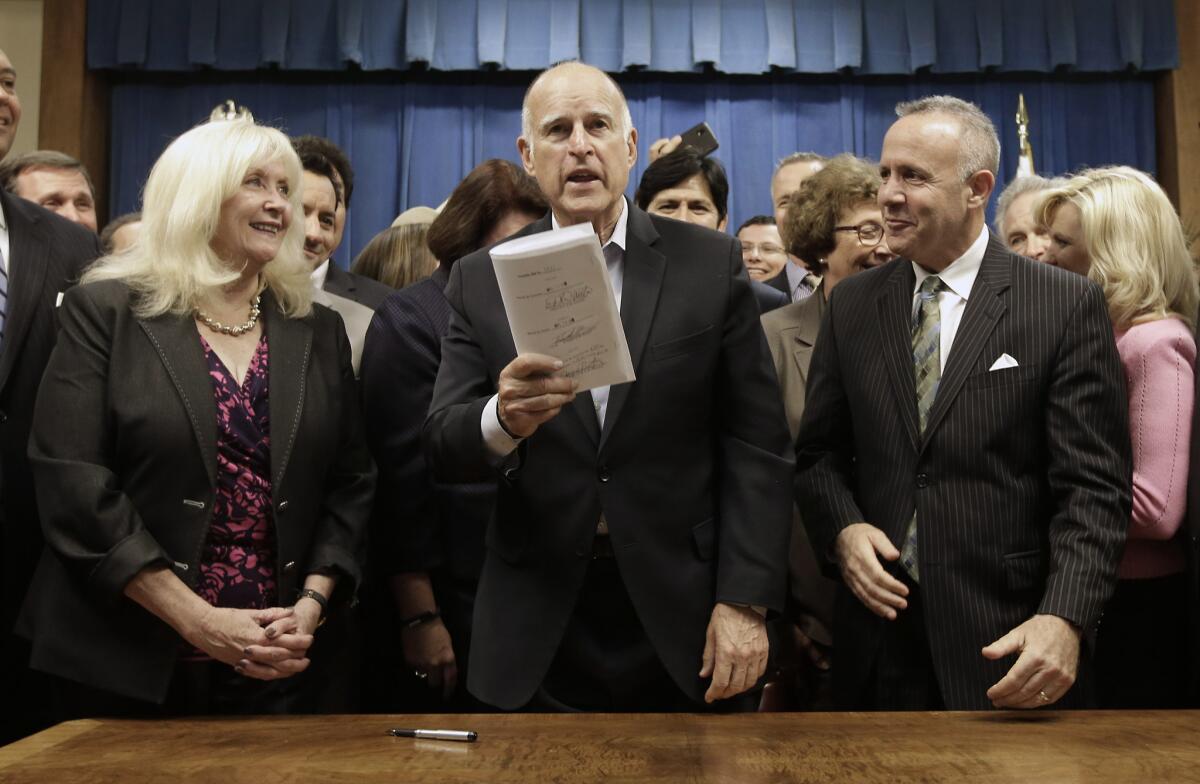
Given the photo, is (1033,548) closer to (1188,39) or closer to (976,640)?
(976,640)

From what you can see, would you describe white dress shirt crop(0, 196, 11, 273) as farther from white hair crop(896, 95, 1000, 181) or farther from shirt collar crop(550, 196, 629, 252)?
white hair crop(896, 95, 1000, 181)

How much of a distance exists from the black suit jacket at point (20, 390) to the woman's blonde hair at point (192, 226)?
0.21 metres

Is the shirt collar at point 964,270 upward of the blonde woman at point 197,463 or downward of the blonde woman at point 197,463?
upward

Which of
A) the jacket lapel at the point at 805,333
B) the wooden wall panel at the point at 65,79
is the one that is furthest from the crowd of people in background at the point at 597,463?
the wooden wall panel at the point at 65,79

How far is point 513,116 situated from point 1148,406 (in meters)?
5.63

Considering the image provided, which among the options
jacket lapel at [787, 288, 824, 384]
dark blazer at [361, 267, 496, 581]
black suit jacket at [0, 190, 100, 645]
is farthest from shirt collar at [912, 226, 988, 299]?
black suit jacket at [0, 190, 100, 645]

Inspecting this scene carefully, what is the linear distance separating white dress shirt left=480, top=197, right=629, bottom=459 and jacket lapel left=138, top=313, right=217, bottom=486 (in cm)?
54

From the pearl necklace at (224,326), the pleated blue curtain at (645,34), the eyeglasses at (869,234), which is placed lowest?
the pearl necklace at (224,326)

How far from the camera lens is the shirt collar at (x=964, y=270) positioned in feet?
7.44

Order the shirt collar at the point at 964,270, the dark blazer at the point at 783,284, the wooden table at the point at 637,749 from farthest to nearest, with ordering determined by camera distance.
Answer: the dark blazer at the point at 783,284 < the shirt collar at the point at 964,270 < the wooden table at the point at 637,749

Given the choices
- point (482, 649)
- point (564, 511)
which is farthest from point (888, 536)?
point (482, 649)

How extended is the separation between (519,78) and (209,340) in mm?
5628

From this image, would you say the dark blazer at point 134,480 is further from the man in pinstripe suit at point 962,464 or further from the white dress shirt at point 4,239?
the man in pinstripe suit at point 962,464

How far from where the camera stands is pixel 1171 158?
24.3 ft
